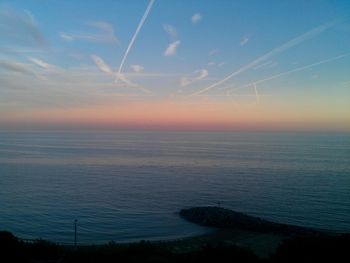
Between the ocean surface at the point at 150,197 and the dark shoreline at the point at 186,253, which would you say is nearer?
the dark shoreline at the point at 186,253

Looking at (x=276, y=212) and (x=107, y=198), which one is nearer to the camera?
(x=276, y=212)

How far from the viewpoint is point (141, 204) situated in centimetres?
5244

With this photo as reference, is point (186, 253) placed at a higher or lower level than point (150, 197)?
higher

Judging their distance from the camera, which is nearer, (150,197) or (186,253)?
(186,253)

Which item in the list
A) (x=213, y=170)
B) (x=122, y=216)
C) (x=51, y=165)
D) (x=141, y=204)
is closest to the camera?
(x=122, y=216)

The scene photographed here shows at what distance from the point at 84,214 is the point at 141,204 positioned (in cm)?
982

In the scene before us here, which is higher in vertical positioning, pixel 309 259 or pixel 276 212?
pixel 309 259

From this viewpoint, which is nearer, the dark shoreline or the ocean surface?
the dark shoreline

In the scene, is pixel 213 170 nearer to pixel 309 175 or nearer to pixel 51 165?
pixel 309 175

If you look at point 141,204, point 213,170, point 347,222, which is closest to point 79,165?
point 213,170

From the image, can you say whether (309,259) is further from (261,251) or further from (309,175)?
(309,175)

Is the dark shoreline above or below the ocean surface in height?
above

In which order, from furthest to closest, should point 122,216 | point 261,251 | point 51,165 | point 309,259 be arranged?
point 51,165 < point 122,216 < point 261,251 < point 309,259

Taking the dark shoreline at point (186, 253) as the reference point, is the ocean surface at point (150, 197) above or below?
below
